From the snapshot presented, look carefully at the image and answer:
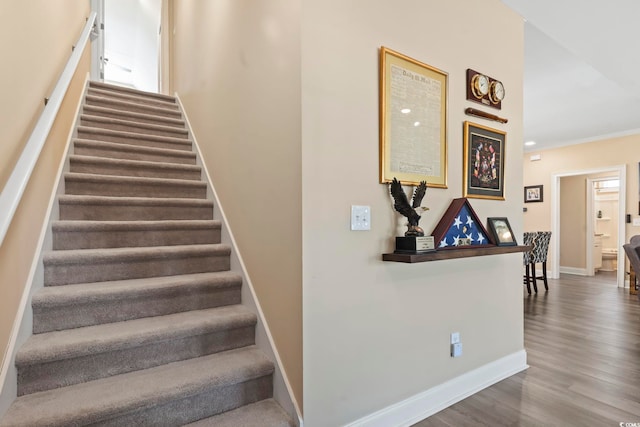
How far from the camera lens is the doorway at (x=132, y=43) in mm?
6672

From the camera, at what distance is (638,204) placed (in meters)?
5.82

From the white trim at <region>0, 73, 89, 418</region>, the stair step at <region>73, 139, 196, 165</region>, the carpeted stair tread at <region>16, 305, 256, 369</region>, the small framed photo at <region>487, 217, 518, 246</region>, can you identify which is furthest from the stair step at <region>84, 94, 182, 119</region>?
the small framed photo at <region>487, 217, 518, 246</region>

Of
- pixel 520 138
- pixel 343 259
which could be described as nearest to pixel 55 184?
pixel 343 259

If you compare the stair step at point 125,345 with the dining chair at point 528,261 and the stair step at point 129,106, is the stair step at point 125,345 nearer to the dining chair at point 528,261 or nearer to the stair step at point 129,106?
the stair step at point 129,106

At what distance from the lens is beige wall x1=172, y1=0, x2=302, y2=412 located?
1627 millimetres

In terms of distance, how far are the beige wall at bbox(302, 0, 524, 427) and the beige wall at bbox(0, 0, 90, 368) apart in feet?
4.05

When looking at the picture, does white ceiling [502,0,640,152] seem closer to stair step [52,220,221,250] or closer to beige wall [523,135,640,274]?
beige wall [523,135,640,274]

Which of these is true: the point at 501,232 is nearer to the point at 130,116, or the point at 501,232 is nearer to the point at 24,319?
the point at 24,319

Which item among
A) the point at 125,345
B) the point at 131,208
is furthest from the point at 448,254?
the point at 131,208

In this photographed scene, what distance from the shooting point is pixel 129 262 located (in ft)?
6.93

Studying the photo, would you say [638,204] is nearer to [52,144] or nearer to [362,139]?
[362,139]

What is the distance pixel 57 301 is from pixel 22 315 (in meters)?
0.16

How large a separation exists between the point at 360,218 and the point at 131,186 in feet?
6.42

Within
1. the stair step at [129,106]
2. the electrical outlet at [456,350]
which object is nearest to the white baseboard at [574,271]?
the electrical outlet at [456,350]
